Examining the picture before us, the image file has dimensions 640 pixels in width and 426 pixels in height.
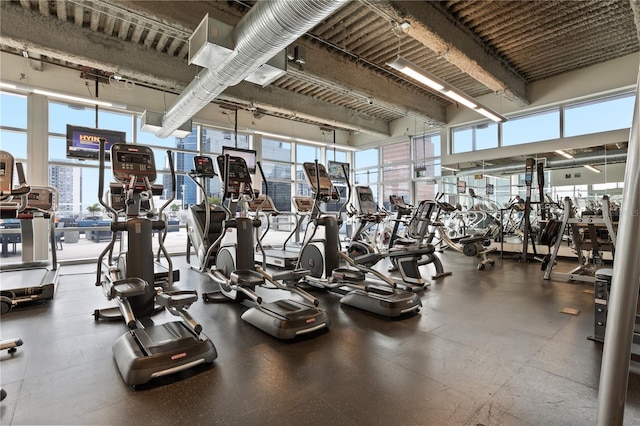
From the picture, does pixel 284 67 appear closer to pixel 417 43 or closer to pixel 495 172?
pixel 417 43

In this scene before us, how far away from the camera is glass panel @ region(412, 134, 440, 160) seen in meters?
10.8

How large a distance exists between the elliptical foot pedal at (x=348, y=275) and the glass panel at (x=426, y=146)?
26.0ft

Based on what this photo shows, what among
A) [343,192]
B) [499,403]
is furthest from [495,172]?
[499,403]

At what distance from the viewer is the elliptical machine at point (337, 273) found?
347 cm

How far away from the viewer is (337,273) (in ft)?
12.9

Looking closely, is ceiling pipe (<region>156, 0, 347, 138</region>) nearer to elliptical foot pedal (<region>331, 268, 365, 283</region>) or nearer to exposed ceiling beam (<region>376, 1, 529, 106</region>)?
exposed ceiling beam (<region>376, 1, 529, 106</region>)

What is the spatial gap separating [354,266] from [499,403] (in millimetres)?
2241

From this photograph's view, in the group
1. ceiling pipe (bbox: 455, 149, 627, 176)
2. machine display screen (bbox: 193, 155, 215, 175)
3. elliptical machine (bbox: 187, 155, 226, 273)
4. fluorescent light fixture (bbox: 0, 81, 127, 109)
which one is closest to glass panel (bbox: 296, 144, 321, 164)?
ceiling pipe (bbox: 455, 149, 627, 176)

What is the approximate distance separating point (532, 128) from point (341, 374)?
8.84 meters

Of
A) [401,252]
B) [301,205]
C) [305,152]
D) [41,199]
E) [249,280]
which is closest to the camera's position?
[249,280]

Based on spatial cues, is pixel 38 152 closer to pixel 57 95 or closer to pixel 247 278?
pixel 57 95

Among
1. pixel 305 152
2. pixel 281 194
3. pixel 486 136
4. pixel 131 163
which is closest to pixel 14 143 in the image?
pixel 131 163

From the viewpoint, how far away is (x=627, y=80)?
6895 mm

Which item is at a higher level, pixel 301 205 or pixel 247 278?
pixel 301 205
